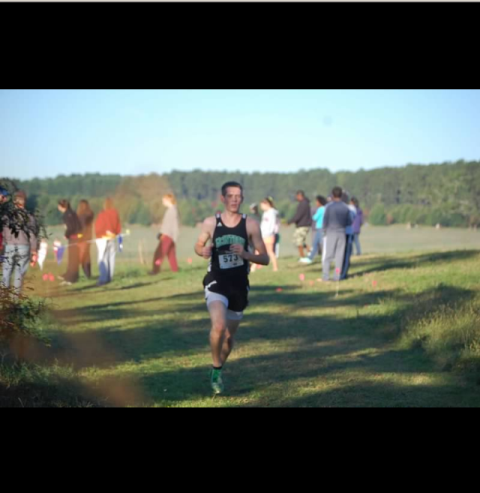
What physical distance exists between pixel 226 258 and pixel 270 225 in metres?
10.7

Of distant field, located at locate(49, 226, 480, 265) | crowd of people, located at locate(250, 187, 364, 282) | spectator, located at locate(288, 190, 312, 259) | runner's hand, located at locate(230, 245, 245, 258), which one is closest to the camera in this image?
runner's hand, located at locate(230, 245, 245, 258)

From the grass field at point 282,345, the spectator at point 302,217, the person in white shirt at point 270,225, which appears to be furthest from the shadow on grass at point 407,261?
the person in white shirt at point 270,225

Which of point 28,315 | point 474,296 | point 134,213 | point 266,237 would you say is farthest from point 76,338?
point 134,213

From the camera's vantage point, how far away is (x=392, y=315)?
434 inches

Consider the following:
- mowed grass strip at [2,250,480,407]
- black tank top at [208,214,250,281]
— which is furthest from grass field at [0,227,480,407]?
black tank top at [208,214,250,281]

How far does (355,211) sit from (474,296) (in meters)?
9.23

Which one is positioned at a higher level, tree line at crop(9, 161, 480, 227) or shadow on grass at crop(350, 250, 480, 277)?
tree line at crop(9, 161, 480, 227)

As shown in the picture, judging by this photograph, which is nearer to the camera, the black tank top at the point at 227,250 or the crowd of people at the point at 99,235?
the black tank top at the point at 227,250

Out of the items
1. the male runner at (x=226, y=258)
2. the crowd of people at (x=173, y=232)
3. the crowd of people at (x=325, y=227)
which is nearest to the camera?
the male runner at (x=226, y=258)

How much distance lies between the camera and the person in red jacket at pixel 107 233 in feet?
51.4

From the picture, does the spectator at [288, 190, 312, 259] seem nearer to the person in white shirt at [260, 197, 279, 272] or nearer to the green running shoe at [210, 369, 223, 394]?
the person in white shirt at [260, 197, 279, 272]

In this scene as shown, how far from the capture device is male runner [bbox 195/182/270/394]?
22.9 feet

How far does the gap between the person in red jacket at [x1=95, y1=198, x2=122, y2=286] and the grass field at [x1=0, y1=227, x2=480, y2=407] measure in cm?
51

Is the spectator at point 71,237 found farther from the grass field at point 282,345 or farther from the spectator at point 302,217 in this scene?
the spectator at point 302,217
